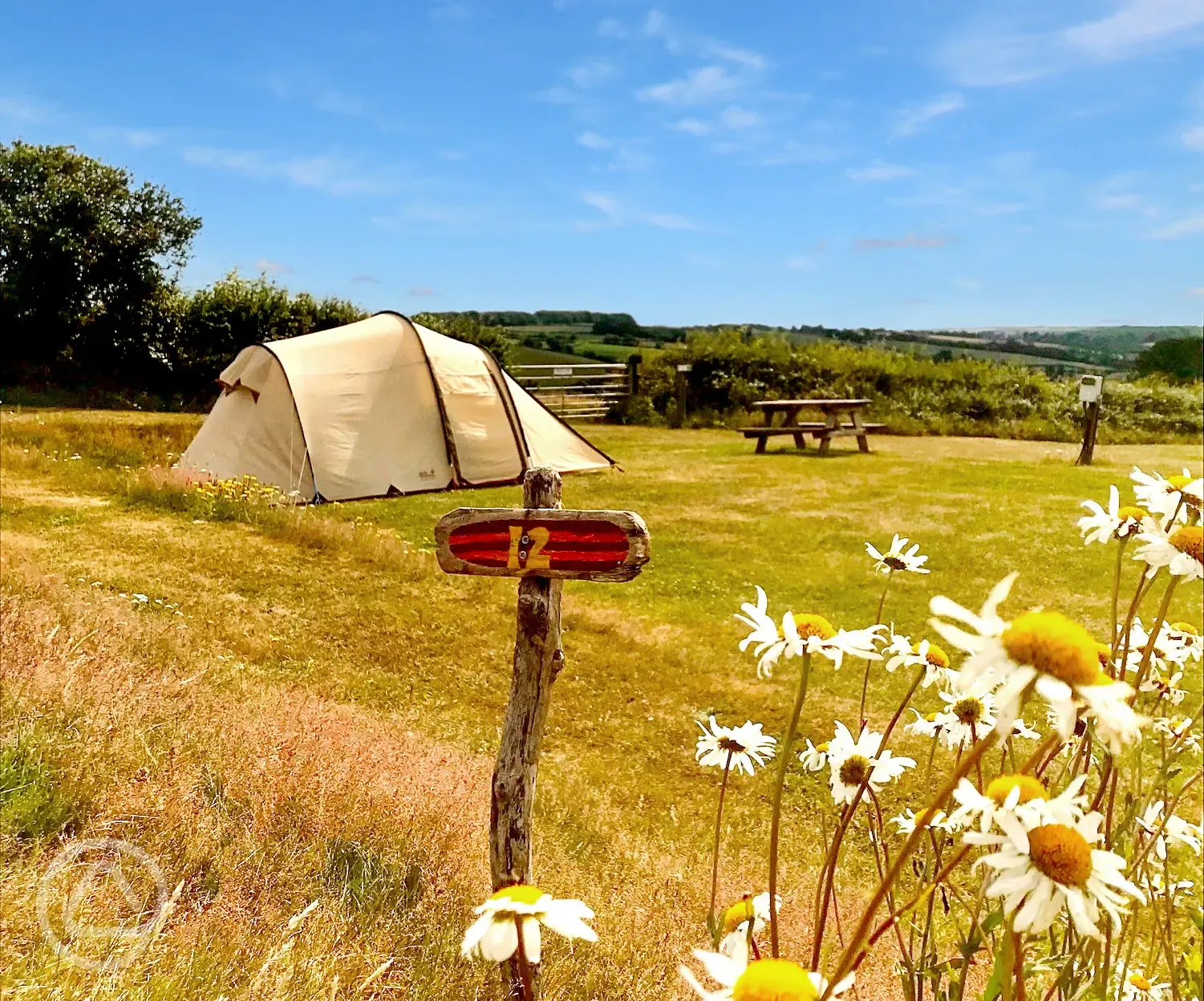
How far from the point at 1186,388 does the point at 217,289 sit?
19193 millimetres

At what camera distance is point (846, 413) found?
18781mm

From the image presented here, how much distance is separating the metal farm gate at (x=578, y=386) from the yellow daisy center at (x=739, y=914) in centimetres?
1662

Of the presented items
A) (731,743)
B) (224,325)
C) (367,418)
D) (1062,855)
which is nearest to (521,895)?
(1062,855)

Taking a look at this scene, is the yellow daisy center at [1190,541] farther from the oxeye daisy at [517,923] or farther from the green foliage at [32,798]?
the green foliage at [32,798]

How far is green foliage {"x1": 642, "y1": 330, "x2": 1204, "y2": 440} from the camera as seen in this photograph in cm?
1811

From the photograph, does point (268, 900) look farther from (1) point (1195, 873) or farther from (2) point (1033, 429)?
(2) point (1033, 429)

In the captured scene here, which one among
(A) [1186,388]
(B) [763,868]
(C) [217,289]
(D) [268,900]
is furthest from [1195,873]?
(A) [1186,388]

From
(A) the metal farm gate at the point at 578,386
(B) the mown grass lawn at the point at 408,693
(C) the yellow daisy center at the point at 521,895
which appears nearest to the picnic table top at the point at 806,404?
(B) the mown grass lawn at the point at 408,693

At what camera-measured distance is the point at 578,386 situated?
18469mm

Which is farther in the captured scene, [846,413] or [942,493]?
[846,413]

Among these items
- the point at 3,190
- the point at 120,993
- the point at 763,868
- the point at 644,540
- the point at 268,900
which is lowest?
the point at 763,868

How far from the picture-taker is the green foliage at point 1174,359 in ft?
71.6

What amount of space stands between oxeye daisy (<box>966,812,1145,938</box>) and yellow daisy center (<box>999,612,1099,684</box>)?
0.17 meters

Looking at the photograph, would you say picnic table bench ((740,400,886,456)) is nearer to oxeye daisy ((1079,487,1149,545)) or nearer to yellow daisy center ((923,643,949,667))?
yellow daisy center ((923,643,949,667))
